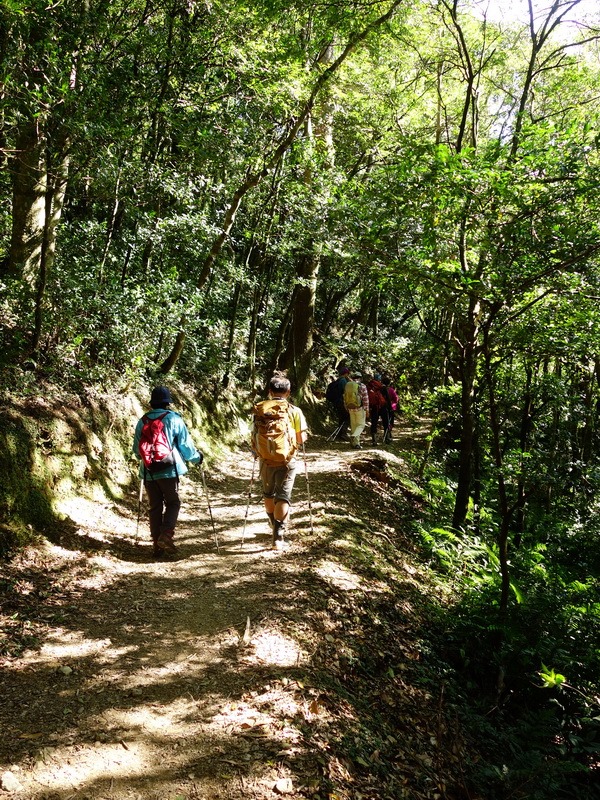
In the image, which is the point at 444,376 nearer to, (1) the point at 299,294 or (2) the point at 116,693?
(1) the point at 299,294

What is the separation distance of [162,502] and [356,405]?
30.1 ft

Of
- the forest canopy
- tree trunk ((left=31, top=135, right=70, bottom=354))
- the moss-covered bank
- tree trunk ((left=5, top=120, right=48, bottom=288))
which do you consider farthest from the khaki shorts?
tree trunk ((left=5, top=120, right=48, bottom=288))

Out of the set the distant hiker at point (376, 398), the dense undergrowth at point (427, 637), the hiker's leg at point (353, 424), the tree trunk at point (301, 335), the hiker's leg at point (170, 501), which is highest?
the tree trunk at point (301, 335)

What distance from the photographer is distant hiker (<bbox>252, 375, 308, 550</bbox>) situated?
22.1 ft

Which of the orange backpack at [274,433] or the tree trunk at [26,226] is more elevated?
the tree trunk at [26,226]

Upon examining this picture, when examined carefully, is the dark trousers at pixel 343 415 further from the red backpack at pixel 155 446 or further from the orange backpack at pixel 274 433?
the red backpack at pixel 155 446

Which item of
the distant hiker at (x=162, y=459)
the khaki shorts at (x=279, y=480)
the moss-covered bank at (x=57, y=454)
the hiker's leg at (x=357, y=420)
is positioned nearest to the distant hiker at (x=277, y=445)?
the khaki shorts at (x=279, y=480)

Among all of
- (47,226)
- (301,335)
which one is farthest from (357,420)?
(47,226)

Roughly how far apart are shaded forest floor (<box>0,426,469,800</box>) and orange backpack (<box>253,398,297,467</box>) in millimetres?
1346

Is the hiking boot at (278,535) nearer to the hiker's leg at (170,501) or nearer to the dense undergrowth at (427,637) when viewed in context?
the dense undergrowth at (427,637)

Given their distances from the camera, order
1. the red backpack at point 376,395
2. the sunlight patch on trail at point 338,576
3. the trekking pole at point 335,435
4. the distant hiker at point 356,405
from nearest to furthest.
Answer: the sunlight patch on trail at point 338,576 < the distant hiker at point 356,405 < the red backpack at point 376,395 < the trekking pole at point 335,435

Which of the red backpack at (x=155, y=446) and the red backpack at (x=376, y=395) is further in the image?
the red backpack at (x=376, y=395)

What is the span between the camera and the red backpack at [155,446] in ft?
21.1

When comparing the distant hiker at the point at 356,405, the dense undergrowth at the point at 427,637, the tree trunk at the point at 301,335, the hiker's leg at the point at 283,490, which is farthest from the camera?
the tree trunk at the point at 301,335
